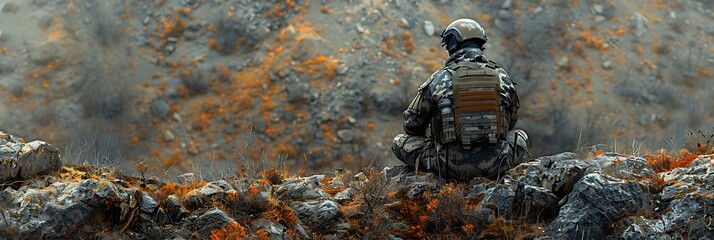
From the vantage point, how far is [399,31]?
35.8 m

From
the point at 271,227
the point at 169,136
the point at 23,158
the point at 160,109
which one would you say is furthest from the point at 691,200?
the point at 160,109

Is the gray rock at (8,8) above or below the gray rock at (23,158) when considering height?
below

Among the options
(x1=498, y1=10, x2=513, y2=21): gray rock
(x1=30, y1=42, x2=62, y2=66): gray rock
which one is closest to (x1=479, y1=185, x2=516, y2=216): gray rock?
(x1=30, y1=42, x2=62, y2=66): gray rock

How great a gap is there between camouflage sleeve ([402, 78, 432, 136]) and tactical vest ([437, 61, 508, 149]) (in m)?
0.37

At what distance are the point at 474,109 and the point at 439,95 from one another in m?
0.42

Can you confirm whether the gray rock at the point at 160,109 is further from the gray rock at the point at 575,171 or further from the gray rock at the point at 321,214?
the gray rock at the point at 575,171

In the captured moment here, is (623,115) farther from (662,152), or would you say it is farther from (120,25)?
(662,152)

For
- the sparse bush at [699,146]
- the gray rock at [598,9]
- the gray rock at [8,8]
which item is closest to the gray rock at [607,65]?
the gray rock at [598,9]

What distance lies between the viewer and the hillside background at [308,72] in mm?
32594

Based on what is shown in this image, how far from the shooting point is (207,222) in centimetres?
748

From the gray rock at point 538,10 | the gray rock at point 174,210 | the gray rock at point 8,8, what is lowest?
the gray rock at point 8,8

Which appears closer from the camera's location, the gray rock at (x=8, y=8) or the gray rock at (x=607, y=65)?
the gray rock at (x=8, y=8)

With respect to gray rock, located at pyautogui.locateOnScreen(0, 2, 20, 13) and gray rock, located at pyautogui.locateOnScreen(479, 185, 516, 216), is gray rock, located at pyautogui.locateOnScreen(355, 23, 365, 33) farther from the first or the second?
gray rock, located at pyautogui.locateOnScreen(479, 185, 516, 216)

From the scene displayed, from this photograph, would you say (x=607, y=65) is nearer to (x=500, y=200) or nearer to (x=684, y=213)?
(x=500, y=200)
